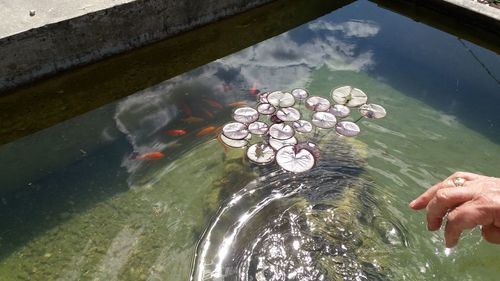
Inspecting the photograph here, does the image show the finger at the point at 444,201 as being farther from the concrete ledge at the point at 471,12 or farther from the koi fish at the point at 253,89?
the concrete ledge at the point at 471,12

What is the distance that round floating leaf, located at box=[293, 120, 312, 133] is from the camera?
3.80 metres

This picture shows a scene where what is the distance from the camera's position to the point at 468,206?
1.59 meters

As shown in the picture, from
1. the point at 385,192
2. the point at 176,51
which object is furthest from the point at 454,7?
the point at 176,51

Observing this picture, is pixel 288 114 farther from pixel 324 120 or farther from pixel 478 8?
pixel 478 8

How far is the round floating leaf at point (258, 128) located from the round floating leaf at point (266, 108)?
16 centimetres

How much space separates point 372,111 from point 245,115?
124 cm

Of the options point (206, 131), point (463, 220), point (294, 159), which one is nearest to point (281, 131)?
point (294, 159)

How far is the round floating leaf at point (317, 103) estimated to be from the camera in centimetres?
404

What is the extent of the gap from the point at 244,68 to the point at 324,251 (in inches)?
93.1


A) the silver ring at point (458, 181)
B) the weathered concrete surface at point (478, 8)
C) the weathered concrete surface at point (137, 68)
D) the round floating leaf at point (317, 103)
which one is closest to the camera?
the silver ring at point (458, 181)

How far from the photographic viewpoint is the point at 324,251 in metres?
2.87

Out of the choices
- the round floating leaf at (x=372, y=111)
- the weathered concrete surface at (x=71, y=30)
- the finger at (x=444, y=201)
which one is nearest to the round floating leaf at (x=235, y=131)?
the round floating leaf at (x=372, y=111)

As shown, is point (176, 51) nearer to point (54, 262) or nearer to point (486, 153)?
point (54, 262)

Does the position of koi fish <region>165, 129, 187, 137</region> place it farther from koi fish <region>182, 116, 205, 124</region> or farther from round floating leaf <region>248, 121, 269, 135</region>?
round floating leaf <region>248, 121, 269, 135</region>
